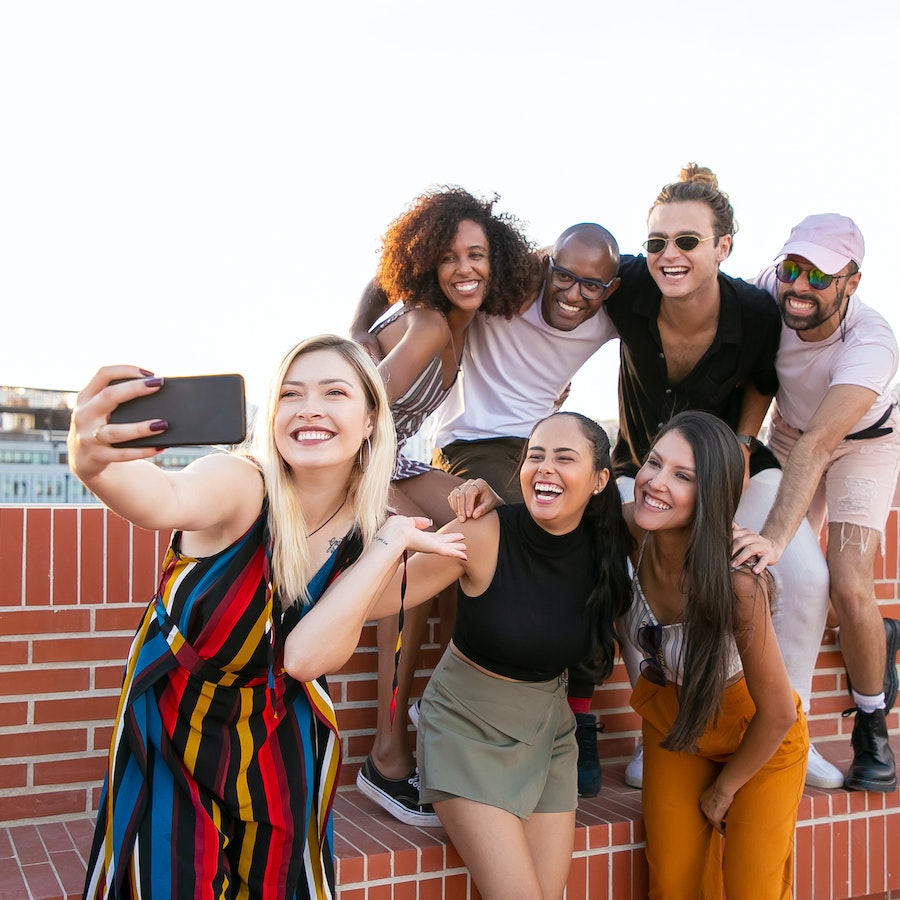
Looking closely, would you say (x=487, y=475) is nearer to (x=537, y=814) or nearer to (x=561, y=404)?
(x=561, y=404)

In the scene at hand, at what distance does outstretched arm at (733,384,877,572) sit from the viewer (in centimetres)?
321

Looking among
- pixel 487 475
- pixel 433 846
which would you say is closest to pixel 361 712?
pixel 433 846

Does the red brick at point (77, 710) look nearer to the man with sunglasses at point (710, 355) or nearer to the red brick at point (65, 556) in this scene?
the red brick at point (65, 556)

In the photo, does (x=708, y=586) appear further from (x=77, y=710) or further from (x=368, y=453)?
(x=77, y=710)

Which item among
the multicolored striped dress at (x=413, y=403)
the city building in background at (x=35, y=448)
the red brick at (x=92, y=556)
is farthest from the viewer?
the city building in background at (x=35, y=448)

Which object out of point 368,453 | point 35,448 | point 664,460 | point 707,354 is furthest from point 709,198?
point 35,448

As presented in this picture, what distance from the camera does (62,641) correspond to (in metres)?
3.07

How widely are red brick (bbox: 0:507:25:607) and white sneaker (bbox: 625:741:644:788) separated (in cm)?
218

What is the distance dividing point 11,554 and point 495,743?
1.59 m

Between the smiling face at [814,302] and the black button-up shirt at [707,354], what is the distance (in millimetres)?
201

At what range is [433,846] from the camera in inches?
114

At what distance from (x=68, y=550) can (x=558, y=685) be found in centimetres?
160

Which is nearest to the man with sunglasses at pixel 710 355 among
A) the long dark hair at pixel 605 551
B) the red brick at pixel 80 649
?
the long dark hair at pixel 605 551

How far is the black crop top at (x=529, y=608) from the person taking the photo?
289 centimetres
